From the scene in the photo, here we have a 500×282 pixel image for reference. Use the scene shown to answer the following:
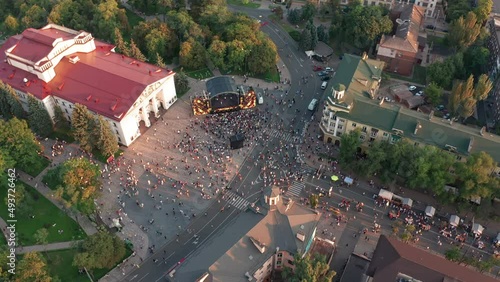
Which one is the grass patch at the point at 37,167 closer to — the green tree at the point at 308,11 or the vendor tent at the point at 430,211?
the vendor tent at the point at 430,211

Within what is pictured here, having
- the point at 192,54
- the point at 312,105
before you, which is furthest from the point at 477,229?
the point at 192,54

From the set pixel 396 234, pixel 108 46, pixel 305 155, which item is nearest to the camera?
pixel 396 234

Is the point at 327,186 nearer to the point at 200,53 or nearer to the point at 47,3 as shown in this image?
the point at 200,53

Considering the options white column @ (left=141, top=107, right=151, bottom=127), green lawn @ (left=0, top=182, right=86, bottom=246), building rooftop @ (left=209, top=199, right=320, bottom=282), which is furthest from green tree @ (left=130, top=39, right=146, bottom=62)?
building rooftop @ (left=209, top=199, right=320, bottom=282)

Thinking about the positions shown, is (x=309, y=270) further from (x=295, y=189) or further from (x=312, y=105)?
(x=312, y=105)

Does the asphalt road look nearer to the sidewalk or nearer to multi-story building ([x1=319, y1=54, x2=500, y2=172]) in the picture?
multi-story building ([x1=319, y1=54, x2=500, y2=172])

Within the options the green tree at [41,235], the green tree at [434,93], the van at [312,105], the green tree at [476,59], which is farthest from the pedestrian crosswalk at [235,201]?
the green tree at [476,59]

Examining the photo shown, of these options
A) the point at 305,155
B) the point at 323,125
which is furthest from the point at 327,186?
the point at 323,125
